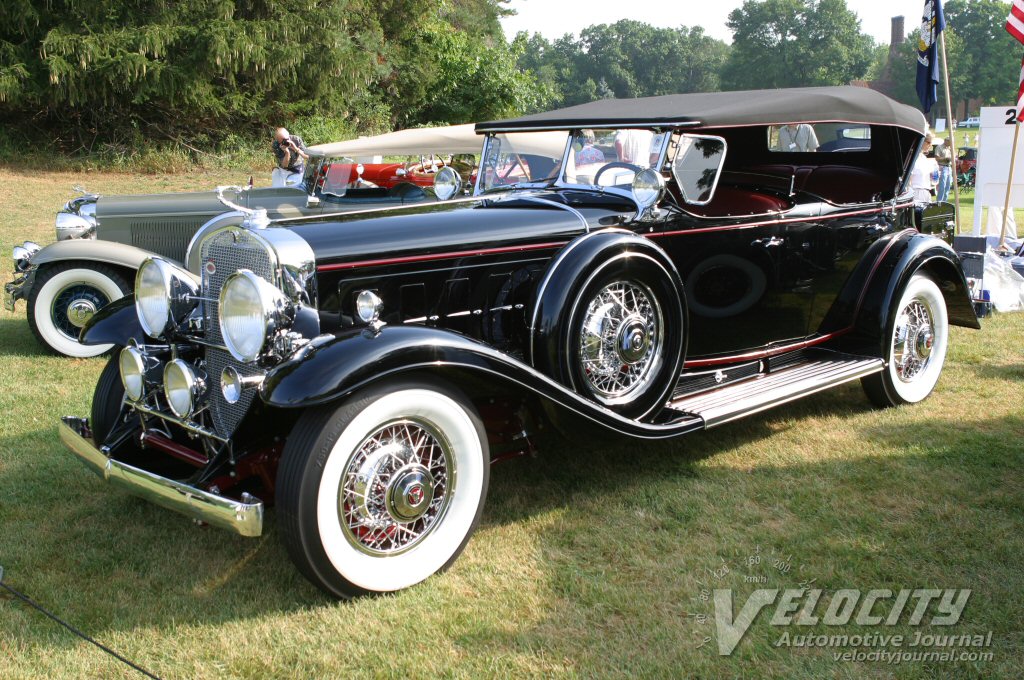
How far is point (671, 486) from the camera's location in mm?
4129

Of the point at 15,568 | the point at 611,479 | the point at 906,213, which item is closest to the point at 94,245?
the point at 15,568

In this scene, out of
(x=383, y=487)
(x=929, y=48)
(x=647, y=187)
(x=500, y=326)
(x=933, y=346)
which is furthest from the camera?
(x=929, y=48)

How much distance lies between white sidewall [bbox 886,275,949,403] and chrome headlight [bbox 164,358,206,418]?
13.3ft

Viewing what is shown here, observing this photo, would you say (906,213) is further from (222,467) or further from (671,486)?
(222,467)

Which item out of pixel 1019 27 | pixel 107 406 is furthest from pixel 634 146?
pixel 1019 27

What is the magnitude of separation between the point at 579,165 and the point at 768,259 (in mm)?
1214

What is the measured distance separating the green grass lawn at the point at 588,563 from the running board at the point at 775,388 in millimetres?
357

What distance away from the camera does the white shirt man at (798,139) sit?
5.81m

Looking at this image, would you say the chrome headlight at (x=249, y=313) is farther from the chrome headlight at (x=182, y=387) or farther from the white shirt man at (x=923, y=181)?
the white shirt man at (x=923, y=181)

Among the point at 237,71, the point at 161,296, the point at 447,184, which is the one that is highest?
the point at 237,71

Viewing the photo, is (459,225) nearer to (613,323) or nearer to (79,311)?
(613,323)

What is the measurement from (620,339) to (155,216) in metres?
5.61

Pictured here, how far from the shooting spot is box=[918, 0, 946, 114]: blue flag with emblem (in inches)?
370

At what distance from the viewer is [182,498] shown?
293cm
